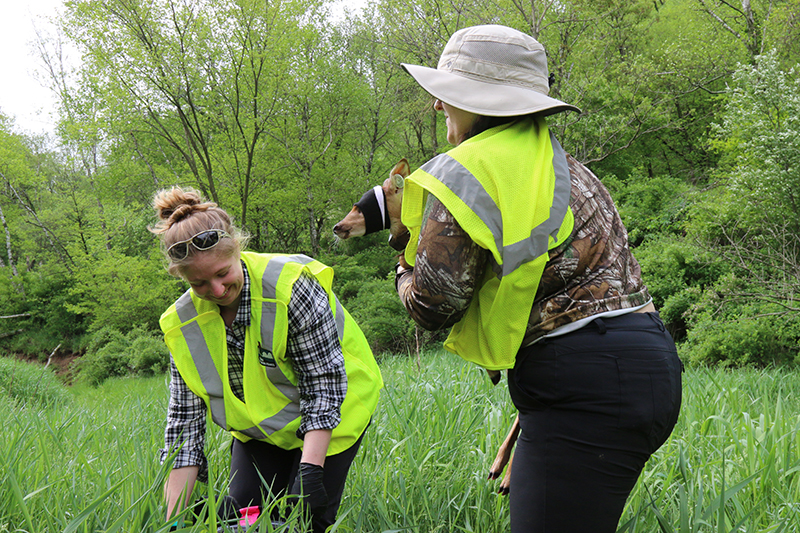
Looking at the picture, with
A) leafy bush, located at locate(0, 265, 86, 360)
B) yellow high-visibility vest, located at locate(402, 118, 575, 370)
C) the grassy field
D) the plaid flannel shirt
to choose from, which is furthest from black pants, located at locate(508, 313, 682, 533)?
leafy bush, located at locate(0, 265, 86, 360)

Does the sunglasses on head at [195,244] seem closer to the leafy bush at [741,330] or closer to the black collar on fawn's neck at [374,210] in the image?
the black collar on fawn's neck at [374,210]

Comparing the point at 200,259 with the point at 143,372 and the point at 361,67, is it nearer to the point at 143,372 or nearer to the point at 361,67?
the point at 143,372

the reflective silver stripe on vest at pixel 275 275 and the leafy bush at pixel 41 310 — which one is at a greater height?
the reflective silver stripe on vest at pixel 275 275

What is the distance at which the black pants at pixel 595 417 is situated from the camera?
4.21ft

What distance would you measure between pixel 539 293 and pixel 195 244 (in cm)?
110

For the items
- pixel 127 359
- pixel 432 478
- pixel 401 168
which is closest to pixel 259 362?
pixel 401 168

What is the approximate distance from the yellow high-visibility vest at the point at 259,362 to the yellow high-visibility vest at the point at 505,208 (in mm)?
677

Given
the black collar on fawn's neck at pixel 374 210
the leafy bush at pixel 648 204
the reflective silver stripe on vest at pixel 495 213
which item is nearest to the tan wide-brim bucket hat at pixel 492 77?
the reflective silver stripe on vest at pixel 495 213

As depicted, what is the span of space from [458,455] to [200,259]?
1742 mm

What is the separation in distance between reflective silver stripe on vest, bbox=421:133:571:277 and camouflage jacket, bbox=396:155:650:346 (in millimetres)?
49

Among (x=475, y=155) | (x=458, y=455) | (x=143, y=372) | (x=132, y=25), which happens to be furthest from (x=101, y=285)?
(x=475, y=155)

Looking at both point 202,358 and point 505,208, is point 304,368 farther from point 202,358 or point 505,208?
point 505,208

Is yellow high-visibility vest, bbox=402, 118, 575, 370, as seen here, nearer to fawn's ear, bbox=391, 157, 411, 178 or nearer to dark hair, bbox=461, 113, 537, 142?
dark hair, bbox=461, 113, 537, 142

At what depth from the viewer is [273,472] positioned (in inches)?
83.5
